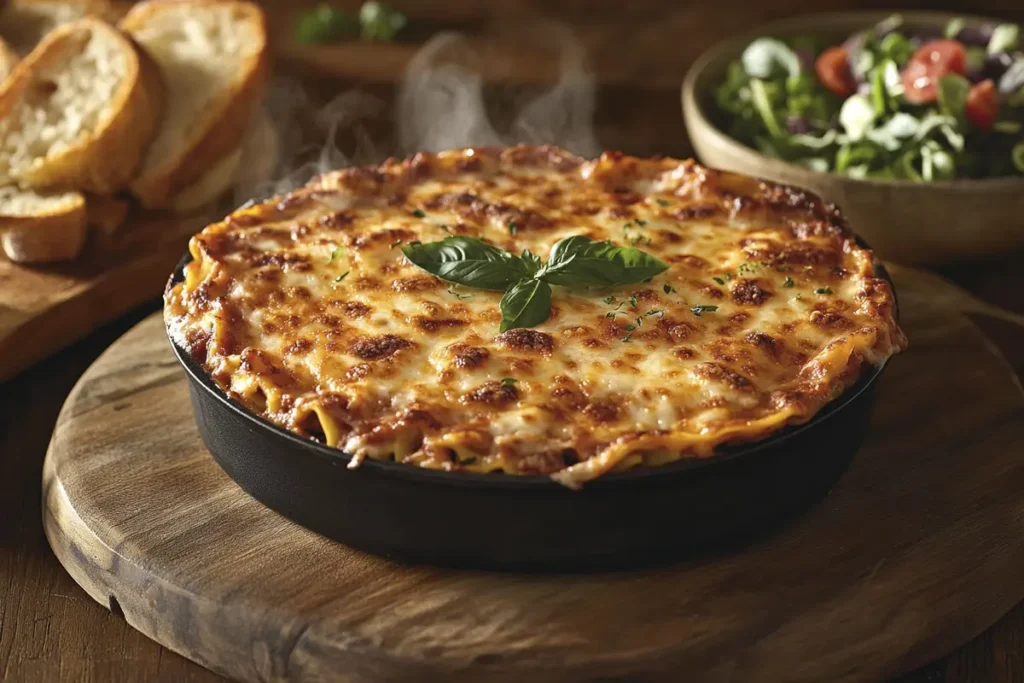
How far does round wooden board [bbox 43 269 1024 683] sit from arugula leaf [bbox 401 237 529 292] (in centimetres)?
73

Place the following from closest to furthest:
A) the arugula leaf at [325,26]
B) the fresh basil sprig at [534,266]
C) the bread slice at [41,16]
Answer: the fresh basil sprig at [534,266] < the bread slice at [41,16] < the arugula leaf at [325,26]

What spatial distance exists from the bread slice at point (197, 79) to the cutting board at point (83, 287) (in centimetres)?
23

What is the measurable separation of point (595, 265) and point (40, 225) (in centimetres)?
205

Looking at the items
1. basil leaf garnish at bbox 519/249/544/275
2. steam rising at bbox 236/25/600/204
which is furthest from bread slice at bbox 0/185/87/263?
basil leaf garnish at bbox 519/249/544/275

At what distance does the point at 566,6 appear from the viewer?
6.86 meters

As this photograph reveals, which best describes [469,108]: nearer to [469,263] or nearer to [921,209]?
[921,209]

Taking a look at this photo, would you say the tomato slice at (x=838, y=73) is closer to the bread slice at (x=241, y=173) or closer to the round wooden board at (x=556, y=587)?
the round wooden board at (x=556, y=587)

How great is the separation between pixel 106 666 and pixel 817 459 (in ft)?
5.48

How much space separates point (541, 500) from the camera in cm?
252

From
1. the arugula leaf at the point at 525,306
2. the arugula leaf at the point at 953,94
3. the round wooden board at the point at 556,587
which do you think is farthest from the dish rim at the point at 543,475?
the arugula leaf at the point at 953,94

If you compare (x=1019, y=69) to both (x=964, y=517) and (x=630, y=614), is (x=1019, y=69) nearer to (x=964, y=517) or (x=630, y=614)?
(x=964, y=517)

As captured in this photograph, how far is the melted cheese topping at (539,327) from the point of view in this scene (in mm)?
2566

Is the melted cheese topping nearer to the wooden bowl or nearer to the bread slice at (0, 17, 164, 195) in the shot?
the wooden bowl

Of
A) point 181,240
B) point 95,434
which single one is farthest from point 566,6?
point 95,434
